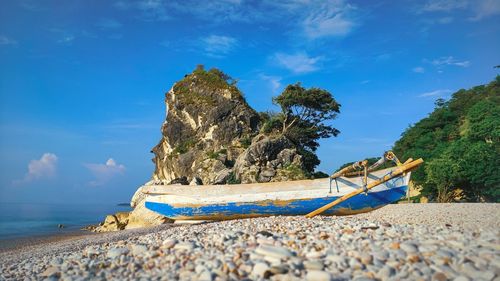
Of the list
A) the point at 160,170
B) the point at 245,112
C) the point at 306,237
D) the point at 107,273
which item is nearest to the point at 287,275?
the point at 306,237

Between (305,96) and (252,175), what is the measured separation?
417 inches

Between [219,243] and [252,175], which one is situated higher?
[252,175]

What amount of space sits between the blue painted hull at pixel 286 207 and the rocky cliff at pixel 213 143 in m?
12.7

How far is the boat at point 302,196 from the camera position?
40.3 ft

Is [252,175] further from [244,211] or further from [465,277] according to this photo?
[465,277]

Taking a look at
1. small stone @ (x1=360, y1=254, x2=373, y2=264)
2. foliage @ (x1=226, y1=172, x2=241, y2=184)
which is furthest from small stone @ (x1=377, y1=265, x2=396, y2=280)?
foliage @ (x1=226, y1=172, x2=241, y2=184)

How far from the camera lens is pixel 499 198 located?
2391 centimetres

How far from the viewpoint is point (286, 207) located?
1309cm

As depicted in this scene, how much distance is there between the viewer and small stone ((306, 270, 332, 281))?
441 centimetres

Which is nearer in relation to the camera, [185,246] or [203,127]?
[185,246]

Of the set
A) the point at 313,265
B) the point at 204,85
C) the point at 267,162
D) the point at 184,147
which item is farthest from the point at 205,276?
the point at 204,85

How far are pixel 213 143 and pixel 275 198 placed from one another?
2608cm

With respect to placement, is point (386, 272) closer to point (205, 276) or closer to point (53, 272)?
point (205, 276)

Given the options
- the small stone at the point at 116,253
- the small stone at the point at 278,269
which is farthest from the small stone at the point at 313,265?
the small stone at the point at 116,253
